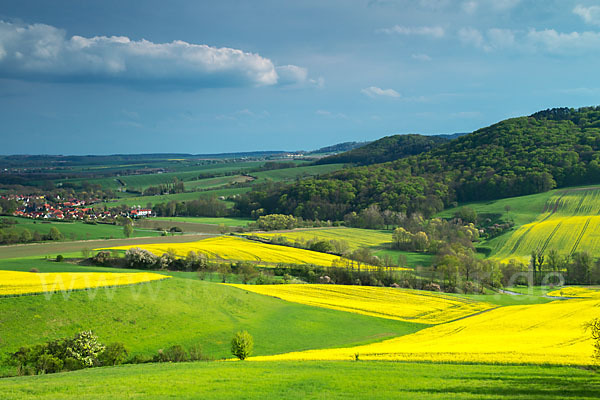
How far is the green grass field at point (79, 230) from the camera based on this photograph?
290 ft

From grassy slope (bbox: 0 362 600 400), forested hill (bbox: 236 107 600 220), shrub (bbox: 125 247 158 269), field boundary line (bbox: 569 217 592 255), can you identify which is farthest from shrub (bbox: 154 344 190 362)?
forested hill (bbox: 236 107 600 220)

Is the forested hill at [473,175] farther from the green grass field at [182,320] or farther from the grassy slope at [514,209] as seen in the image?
the green grass field at [182,320]

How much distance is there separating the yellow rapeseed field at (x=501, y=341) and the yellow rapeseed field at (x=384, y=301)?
141 inches

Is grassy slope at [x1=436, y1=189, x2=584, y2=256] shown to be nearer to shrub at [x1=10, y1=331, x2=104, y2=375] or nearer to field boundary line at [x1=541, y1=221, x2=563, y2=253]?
field boundary line at [x1=541, y1=221, x2=563, y2=253]

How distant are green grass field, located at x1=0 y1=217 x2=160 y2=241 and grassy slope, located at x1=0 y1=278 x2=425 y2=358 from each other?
55.4 metres

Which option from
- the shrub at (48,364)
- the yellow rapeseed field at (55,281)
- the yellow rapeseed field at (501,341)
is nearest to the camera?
the yellow rapeseed field at (501,341)

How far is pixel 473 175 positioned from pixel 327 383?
445 ft

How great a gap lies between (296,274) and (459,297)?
2471 centimetres

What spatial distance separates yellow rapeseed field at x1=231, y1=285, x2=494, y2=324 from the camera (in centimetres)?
4759

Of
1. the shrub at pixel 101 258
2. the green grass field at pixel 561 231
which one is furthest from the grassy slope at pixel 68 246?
the green grass field at pixel 561 231

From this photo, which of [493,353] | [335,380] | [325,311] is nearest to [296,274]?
[325,311]

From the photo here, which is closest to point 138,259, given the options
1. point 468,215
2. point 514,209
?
point 468,215

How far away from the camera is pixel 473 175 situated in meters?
141

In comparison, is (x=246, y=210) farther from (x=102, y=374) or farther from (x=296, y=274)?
(x=102, y=374)
